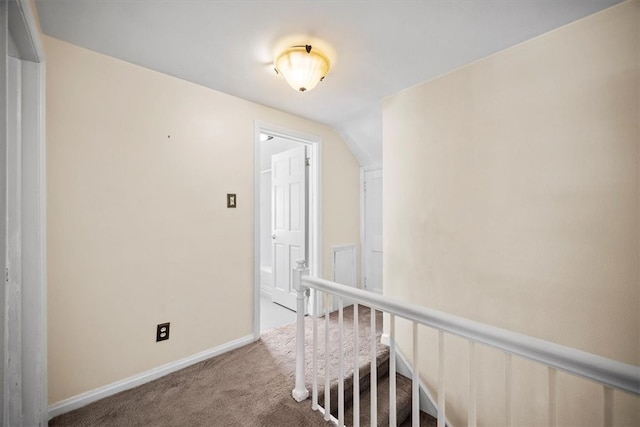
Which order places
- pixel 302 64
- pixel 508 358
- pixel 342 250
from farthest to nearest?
pixel 342 250
pixel 302 64
pixel 508 358

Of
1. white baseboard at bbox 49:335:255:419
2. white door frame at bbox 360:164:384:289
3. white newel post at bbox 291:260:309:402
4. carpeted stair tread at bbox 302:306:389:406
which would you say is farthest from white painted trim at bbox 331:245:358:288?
white newel post at bbox 291:260:309:402

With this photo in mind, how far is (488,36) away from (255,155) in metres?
1.84

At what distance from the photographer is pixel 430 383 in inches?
80.5

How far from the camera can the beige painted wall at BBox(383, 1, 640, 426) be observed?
1.28 meters

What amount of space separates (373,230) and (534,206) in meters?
1.95

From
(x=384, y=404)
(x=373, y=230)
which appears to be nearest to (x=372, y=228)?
(x=373, y=230)

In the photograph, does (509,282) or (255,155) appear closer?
(509,282)

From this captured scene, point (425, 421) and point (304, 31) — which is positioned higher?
point (304, 31)

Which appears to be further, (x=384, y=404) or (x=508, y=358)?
(x=384, y=404)

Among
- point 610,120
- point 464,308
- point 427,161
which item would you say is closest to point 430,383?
point 464,308

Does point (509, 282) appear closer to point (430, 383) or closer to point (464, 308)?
point (464, 308)

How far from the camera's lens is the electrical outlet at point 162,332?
6.25 ft

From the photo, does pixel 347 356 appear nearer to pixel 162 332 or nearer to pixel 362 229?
pixel 162 332

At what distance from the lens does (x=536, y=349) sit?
31.6 inches
